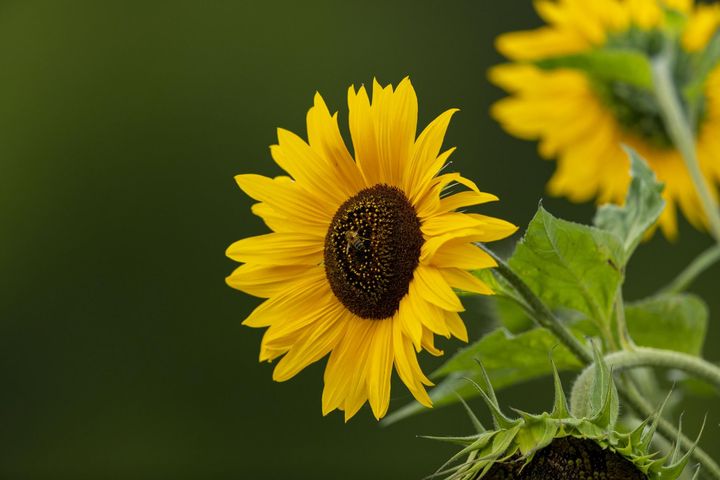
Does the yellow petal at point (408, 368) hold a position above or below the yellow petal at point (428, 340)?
below

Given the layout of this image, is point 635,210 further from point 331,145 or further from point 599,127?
point 599,127

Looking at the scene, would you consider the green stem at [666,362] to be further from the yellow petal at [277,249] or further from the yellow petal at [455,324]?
the yellow petal at [277,249]

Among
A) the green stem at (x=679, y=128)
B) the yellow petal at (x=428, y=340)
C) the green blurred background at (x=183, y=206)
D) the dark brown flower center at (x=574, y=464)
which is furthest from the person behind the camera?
the green blurred background at (x=183, y=206)

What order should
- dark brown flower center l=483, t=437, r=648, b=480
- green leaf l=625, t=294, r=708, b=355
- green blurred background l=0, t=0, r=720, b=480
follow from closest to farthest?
dark brown flower center l=483, t=437, r=648, b=480, green leaf l=625, t=294, r=708, b=355, green blurred background l=0, t=0, r=720, b=480

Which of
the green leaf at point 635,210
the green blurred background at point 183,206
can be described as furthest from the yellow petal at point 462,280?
the green blurred background at point 183,206

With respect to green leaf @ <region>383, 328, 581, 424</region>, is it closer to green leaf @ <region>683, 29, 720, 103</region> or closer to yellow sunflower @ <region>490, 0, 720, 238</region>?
green leaf @ <region>683, 29, 720, 103</region>

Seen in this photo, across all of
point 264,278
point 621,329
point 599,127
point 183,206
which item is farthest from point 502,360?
point 183,206

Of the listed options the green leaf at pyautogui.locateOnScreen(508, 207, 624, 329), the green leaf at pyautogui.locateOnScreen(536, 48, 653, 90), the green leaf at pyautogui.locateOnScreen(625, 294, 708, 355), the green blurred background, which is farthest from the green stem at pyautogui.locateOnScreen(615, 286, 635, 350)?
the green blurred background
